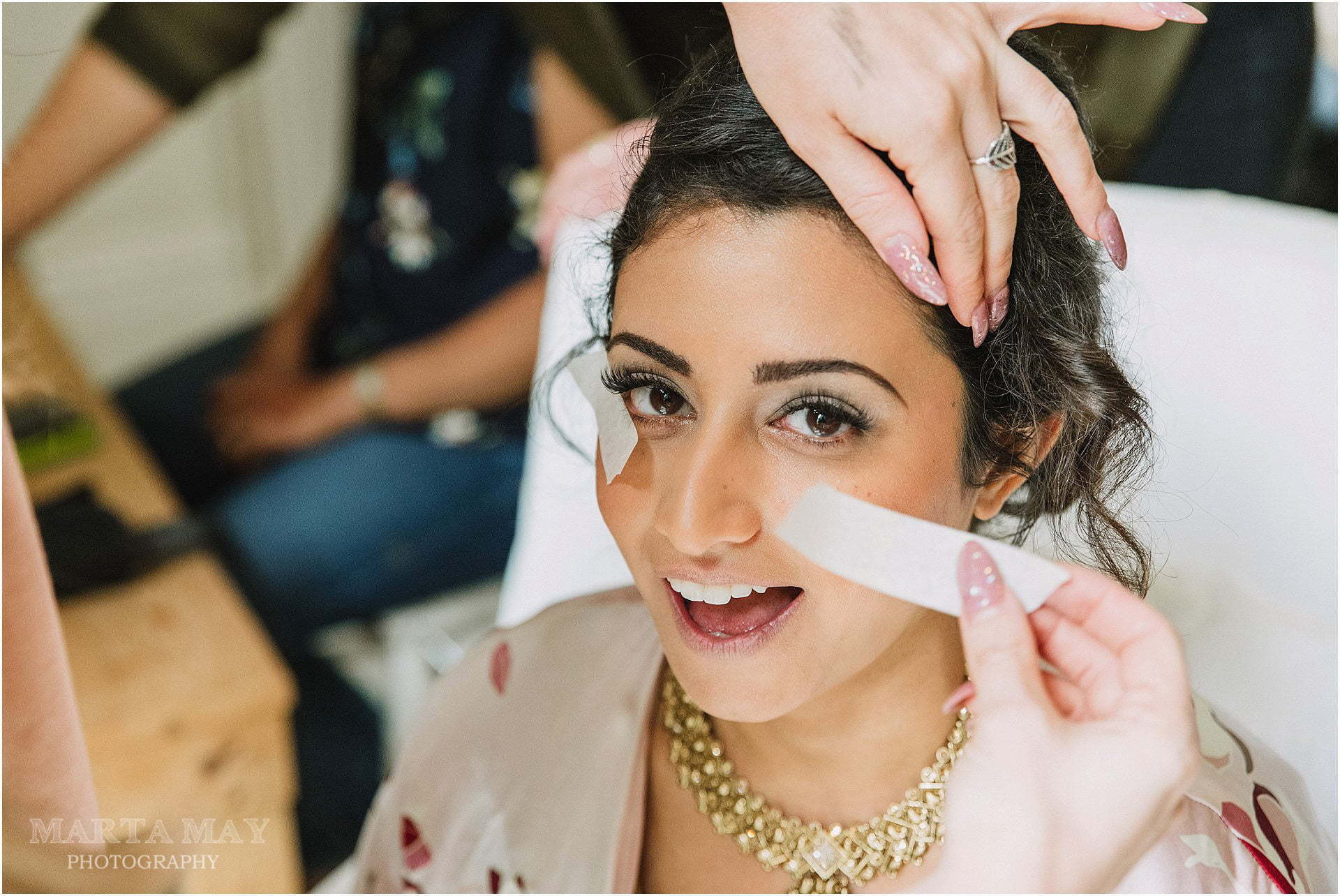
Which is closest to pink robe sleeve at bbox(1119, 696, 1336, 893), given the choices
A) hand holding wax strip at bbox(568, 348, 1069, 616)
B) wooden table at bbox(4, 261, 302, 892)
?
hand holding wax strip at bbox(568, 348, 1069, 616)

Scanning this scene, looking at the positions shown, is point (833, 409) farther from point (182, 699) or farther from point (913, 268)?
point (182, 699)

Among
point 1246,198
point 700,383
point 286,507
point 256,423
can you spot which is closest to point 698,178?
point 700,383

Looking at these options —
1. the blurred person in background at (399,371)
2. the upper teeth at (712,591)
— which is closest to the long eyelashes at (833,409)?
the upper teeth at (712,591)

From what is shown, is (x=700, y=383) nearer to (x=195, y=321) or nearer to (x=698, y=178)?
(x=698, y=178)

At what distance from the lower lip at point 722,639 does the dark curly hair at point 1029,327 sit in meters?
0.15

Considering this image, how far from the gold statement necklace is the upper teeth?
0.21 m

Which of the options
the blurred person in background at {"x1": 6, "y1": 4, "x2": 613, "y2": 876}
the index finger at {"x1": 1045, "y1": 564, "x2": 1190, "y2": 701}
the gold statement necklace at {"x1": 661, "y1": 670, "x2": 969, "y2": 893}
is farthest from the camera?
the blurred person in background at {"x1": 6, "y1": 4, "x2": 613, "y2": 876}

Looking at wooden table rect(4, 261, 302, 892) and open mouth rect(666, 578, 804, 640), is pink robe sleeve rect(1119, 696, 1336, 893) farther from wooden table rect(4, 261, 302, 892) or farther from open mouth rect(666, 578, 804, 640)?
wooden table rect(4, 261, 302, 892)

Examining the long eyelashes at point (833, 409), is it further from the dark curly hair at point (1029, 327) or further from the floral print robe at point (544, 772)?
the floral print robe at point (544, 772)

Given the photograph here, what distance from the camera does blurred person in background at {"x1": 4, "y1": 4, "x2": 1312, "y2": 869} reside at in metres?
1.07

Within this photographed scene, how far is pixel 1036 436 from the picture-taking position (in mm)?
709

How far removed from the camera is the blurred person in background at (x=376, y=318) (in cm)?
107

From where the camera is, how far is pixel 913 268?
1.99 ft

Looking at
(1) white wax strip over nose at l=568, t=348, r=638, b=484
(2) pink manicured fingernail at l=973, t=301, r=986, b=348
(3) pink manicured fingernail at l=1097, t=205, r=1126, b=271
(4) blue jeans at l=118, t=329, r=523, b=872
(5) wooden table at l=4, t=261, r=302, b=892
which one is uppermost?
(3) pink manicured fingernail at l=1097, t=205, r=1126, b=271
